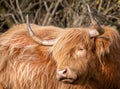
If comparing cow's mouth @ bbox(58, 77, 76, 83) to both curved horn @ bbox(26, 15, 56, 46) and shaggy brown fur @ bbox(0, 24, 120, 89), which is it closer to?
shaggy brown fur @ bbox(0, 24, 120, 89)

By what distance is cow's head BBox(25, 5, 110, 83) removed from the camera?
7.40 m

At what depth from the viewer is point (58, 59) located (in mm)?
7586

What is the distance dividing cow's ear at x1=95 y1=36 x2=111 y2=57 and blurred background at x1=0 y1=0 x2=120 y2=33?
485cm

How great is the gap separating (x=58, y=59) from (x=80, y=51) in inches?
12.6

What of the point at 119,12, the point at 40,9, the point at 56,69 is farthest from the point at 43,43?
the point at 40,9

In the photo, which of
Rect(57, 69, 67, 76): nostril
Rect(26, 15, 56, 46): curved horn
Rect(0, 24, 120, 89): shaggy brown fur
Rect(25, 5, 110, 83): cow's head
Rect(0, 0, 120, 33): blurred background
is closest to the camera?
Rect(57, 69, 67, 76): nostril

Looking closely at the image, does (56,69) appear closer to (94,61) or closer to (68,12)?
(94,61)

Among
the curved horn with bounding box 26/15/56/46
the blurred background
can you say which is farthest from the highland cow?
the blurred background

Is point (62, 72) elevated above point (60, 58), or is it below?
below

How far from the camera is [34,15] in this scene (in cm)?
1414

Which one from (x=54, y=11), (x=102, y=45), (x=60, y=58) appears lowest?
(x=54, y=11)

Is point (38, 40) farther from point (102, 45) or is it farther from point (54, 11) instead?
point (54, 11)

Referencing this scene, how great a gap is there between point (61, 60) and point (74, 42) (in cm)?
32

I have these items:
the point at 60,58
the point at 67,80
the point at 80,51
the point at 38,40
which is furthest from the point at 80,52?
the point at 38,40
